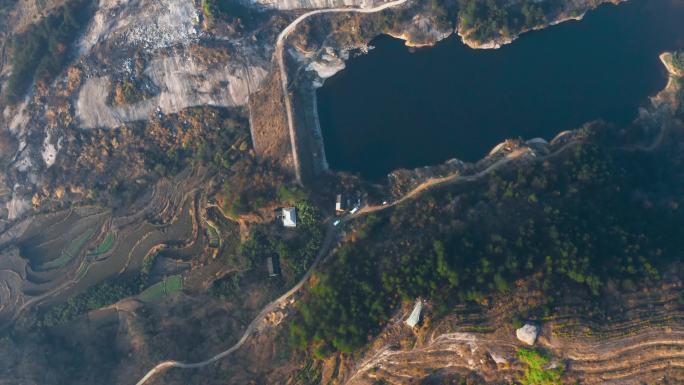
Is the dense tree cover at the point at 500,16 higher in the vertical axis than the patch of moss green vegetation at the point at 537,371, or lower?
higher

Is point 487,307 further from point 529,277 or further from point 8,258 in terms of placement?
point 8,258

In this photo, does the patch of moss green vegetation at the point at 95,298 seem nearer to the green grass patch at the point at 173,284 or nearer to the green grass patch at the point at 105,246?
the green grass patch at the point at 173,284

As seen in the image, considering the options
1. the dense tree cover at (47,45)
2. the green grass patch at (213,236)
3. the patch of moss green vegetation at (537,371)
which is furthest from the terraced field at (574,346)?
the dense tree cover at (47,45)

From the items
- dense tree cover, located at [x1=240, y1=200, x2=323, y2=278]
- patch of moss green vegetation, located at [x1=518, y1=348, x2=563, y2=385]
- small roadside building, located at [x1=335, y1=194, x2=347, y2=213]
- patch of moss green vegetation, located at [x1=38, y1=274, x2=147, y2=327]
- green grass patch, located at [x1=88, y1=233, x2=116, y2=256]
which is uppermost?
small roadside building, located at [x1=335, y1=194, x2=347, y2=213]

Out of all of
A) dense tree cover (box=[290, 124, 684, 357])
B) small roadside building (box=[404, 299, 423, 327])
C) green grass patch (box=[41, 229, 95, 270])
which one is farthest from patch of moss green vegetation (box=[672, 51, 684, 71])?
green grass patch (box=[41, 229, 95, 270])

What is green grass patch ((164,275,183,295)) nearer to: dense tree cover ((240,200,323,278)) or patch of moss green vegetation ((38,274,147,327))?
patch of moss green vegetation ((38,274,147,327))

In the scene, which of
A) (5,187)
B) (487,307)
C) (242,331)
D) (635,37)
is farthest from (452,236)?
(5,187)

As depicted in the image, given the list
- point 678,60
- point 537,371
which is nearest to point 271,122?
point 537,371
